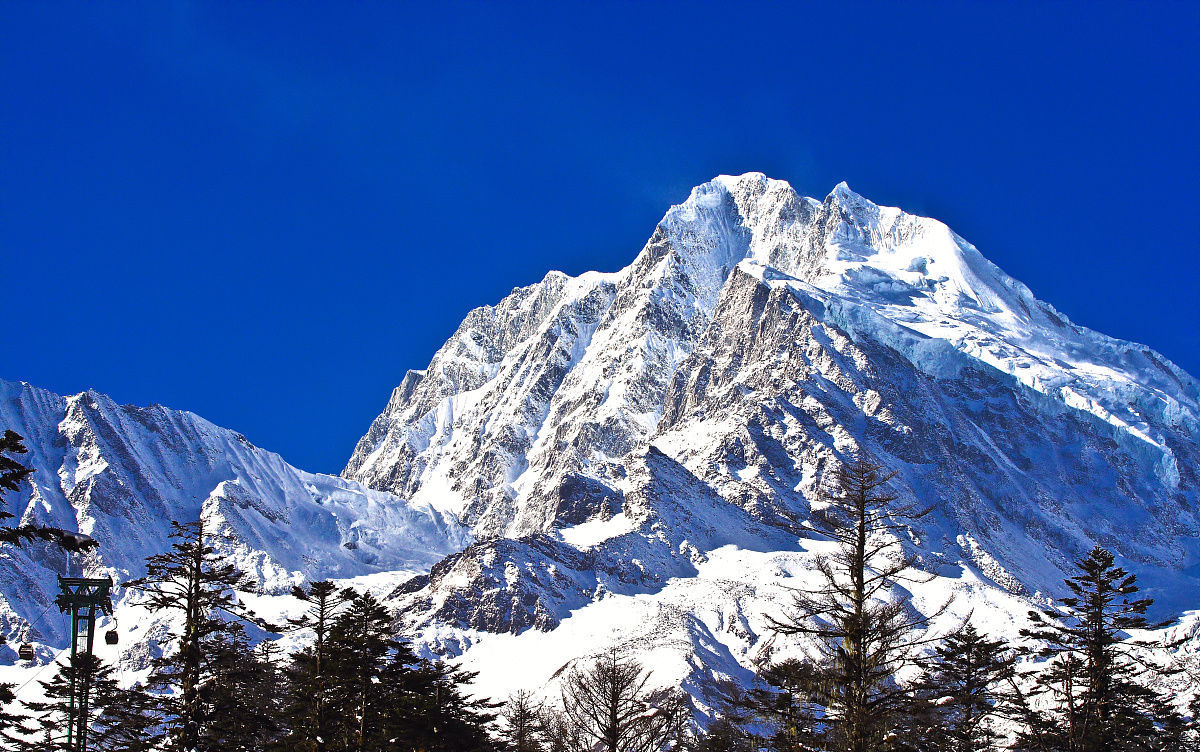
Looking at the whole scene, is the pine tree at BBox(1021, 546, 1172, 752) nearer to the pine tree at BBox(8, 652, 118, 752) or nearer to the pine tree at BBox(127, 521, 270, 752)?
the pine tree at BBox(127, 521, 270, 752)

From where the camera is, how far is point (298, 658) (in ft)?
152

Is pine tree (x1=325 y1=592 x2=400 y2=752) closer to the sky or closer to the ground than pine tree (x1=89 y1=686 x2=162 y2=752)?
closer to the sky

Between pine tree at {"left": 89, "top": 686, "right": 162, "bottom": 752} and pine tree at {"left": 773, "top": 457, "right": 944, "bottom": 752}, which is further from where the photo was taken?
pine tree at {"left": 89, "top": 686, "right": 162, "bottom": 752}

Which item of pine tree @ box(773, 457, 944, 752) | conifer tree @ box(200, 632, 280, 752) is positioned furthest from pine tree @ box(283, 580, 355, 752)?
pine tree @ box(773, 457, 944, 752)

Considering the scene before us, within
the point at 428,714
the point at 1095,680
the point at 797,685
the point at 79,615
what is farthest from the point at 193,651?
the point at 1095,680

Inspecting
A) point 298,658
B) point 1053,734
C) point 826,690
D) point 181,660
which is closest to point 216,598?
point 181,660

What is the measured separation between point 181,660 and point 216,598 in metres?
2.27

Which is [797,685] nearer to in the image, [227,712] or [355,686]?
[355,686]

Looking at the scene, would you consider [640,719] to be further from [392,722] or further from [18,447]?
[18,447]

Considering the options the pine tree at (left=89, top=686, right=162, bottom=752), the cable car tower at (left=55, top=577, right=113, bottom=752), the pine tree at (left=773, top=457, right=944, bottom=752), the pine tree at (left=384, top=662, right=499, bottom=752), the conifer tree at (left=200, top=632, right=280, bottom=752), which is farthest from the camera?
the pine tree at (left=384, top=662, right=499, bottom=752)

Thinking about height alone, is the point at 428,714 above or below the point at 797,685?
above

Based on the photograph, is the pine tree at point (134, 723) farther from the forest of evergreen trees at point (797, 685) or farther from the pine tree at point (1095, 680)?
the pine tree at point (1095, 680)

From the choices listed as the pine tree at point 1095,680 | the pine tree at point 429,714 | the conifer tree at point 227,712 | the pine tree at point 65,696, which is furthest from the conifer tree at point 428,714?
the pine tree at point 1095,680

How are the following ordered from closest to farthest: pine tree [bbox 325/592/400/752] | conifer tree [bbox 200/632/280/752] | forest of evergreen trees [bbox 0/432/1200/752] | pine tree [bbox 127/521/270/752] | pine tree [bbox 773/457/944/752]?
pine tree [bbox 773/457/944/752] < forest of evergreen trees [bbox 0/432/1200/752] < pine tree [bbox 127/521/270/752] < conifer tree [bbox 200/632/280/752] < pine tree [bbox 325/592/400/752]
